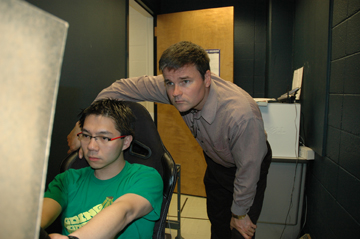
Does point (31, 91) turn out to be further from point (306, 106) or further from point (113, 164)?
→ point (306, 106)

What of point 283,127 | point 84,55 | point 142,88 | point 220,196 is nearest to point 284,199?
point 283,127

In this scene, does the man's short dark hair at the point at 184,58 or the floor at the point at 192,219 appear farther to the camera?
the floor at the point at 192,219

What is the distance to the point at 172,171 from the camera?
3.72 feet

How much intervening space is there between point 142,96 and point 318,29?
1528 mm

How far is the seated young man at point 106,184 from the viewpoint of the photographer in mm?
1015

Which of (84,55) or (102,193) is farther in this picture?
(84,55)

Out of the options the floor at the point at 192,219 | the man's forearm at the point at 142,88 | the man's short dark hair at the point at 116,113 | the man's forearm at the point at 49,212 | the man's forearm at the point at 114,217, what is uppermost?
the man's forearm at the point at 142,88

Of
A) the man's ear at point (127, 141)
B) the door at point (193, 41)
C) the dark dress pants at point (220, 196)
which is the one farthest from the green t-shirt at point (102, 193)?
the door at point (193, 41)

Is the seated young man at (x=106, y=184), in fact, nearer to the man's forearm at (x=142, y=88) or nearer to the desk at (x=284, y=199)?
the man's forearm at (x=142, y=88)

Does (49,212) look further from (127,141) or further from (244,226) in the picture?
(244,226)

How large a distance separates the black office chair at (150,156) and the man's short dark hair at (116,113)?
58 millimetres

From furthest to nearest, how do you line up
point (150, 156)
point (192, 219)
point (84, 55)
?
point (192, 219)
point (84, 55)
point (150, 156)

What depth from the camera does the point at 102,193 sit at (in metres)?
1.10

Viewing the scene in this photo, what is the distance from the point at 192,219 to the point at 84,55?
2012 mm
